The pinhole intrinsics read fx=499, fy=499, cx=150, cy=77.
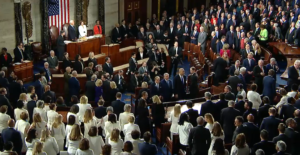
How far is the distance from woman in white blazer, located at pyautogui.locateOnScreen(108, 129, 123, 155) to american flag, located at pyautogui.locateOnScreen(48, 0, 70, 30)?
11.9 meters

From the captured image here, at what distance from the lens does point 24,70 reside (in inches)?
702

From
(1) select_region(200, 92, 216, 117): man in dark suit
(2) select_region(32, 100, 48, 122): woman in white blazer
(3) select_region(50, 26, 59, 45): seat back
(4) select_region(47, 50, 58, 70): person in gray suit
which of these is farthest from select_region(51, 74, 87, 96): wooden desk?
(1) select_region(200, 92, 216, 117): man in dark suit

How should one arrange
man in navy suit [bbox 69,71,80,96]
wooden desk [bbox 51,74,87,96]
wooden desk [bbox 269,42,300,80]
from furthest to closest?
wooden desk [bbox 269,42,300,80] → wooden desk [bbox 51,74,87,96] → man in navy suit [bbox 69,71,80,96]

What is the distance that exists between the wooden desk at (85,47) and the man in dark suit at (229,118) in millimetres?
9860

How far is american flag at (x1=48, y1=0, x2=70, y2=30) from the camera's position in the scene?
20.4m

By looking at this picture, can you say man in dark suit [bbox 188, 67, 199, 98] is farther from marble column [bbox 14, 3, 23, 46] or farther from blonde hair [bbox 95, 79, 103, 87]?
marble column [bbox 14, 3, 23, 46]

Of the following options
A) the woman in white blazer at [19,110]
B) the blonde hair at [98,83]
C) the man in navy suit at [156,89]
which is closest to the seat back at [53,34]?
the blonde hair at [98,83]

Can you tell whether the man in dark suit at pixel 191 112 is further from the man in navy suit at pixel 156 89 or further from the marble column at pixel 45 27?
the marble column at pixel 45 27

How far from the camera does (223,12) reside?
2225cm

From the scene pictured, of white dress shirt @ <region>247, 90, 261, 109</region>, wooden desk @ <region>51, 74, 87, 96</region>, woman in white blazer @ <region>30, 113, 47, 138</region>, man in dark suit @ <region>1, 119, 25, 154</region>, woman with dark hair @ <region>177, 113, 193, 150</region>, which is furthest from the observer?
wooden desk @ <region>51, 74, 87, 96</region>

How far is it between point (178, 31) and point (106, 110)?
1094 cm

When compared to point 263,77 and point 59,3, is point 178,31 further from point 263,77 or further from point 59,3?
point 263,77

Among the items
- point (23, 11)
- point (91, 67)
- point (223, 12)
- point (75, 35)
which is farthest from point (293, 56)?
point (23, 11)

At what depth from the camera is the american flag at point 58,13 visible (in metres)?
20.4
